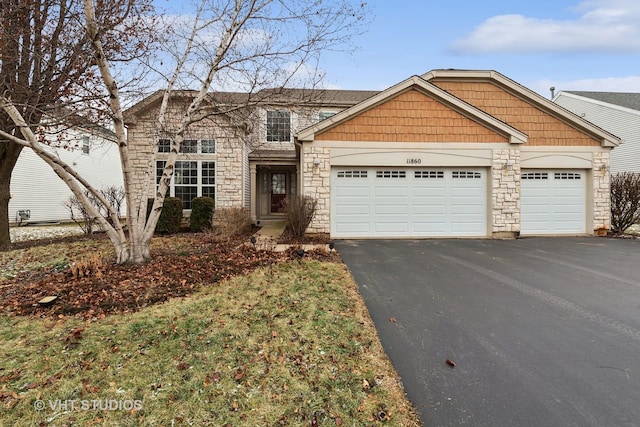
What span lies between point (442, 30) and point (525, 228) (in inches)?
289

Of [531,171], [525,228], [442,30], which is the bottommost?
[525,228]

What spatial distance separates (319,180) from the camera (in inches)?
422

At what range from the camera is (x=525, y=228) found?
38.1 feet

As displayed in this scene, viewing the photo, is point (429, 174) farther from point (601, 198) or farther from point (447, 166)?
point (601, 198)

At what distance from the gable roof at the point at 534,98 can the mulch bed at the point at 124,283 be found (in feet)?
31.9

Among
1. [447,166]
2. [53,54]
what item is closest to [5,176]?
[53,54]

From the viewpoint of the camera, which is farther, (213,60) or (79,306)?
(213,60)

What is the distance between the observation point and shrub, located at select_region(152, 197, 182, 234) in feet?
38.2

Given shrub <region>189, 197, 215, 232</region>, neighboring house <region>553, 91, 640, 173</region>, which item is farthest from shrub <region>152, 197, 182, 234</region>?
neighboring house <region>553, 91, 640, 173</region>

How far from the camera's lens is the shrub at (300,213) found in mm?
10055

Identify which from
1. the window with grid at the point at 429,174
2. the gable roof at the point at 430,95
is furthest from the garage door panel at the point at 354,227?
the gable roof at the point at 430,95

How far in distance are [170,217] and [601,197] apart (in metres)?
15.2

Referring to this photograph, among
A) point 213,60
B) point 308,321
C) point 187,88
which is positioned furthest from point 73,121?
point 308,321

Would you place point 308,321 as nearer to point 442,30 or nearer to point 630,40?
point 442,30
